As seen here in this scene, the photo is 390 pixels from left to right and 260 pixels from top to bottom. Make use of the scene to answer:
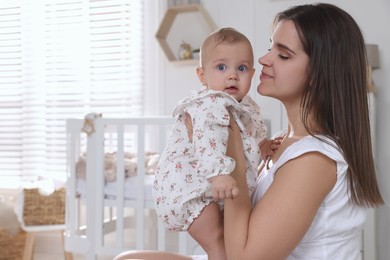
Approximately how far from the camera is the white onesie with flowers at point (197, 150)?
118 cm

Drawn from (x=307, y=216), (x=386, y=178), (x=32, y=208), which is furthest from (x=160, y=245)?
(x=307, y=216)

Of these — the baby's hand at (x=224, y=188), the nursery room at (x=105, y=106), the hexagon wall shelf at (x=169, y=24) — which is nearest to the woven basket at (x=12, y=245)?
the nursery room at (x=105, y=106)

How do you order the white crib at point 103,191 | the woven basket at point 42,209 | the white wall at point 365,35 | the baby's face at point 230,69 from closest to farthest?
the baby's face at point 230,69 < the white crib at point 103,191 < the white wall at point 365,35 < the woven basket at point 42,209

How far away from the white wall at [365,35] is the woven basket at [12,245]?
1.39 m

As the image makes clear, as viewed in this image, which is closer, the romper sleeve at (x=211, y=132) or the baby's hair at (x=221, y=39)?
the romper sleeve at (x=211, y=132)

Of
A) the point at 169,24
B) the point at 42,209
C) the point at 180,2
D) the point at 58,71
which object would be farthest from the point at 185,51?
the point at 42,209

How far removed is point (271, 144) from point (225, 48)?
0.93 feet

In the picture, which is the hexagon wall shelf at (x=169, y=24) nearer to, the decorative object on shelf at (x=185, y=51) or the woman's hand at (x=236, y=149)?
the decorative object on shelf at (x=185, y=51)

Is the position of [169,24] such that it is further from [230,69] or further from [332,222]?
[332,222]

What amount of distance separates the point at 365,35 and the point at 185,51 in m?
1.13

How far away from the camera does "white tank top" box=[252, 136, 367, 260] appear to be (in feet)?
3.63

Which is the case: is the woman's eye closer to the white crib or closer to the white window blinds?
the white crib

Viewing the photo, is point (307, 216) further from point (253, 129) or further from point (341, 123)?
point (253, 129)

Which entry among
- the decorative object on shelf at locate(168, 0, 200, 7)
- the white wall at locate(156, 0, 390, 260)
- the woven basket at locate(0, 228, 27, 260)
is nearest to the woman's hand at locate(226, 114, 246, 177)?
the white wall at locate(156, 0, 390, 260)
